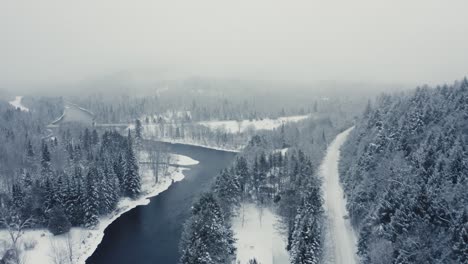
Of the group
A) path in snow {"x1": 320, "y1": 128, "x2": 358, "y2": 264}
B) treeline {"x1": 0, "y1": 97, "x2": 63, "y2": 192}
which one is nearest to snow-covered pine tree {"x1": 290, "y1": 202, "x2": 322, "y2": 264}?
path in snow {"x1": 320, "y1": 128, "x2": 358, "y2": 264}

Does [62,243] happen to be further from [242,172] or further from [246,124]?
[246,124]

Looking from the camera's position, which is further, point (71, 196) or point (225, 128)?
point (225, 128)

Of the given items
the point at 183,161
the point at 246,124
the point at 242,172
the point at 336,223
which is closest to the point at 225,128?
the point at 246,124

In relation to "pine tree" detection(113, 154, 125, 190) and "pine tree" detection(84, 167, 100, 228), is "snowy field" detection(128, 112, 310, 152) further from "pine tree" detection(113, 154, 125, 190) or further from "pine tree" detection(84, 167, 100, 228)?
"pine tree" detection(84, 167, 100, 228)

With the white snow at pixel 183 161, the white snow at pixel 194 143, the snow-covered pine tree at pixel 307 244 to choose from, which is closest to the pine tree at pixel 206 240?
the snow-covered pine tree at pixel 307 244

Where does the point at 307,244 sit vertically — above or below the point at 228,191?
below

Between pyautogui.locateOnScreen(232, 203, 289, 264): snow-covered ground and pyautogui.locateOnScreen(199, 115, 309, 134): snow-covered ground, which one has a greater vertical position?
pyautogui.locateOnScreen(199, 115, 309, 134): snow-covered ground

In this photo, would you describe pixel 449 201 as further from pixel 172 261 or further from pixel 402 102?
pixel 402 102
